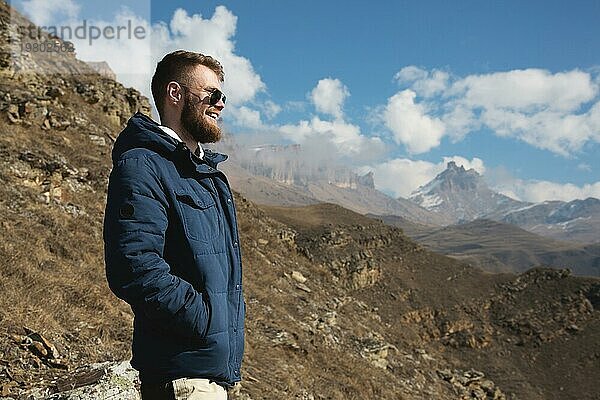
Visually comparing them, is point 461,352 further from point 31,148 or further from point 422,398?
point 31,148

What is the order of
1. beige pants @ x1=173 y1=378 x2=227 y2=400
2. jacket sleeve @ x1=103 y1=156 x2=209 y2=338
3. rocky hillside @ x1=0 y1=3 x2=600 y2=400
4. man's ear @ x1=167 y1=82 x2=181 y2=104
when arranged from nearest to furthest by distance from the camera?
jacket sleeve @ x1=103 y1=156 x2=209 y2=338, beige pants @ x1=173 y1=378 x2=227 y2=400, man's ear @ x1=167 y1=82 x2=181 y2=104, rocky hillside @ x1=0 y1=3 x2=600 y2=400

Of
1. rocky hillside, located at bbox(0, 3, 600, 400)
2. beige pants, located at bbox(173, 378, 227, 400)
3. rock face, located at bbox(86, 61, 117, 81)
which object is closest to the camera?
beige pants, located at bbox(173, 378, 227, 400)

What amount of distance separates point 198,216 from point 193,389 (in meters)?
1.00

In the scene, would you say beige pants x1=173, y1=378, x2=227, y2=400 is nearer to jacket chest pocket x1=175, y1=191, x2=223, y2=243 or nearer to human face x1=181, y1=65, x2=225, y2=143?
jacket chest pocket x1=175, y1=191, x2=223, y2=243

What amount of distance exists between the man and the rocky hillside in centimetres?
305

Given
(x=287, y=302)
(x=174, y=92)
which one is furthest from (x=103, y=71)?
(x=174, y=92)

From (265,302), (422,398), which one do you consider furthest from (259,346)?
(422,398)

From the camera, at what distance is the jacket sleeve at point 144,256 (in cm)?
245

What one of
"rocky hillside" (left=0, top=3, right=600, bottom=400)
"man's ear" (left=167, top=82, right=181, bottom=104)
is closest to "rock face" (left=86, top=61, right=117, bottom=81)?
"rocky hillside" (left=0, top=3, right=600, bottom=400)

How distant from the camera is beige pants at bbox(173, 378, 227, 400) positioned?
8.71ft

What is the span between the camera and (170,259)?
2705mm

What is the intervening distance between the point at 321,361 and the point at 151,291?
45.6 ft

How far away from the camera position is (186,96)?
3.00m

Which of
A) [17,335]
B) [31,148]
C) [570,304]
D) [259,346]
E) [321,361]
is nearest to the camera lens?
[17,335]
